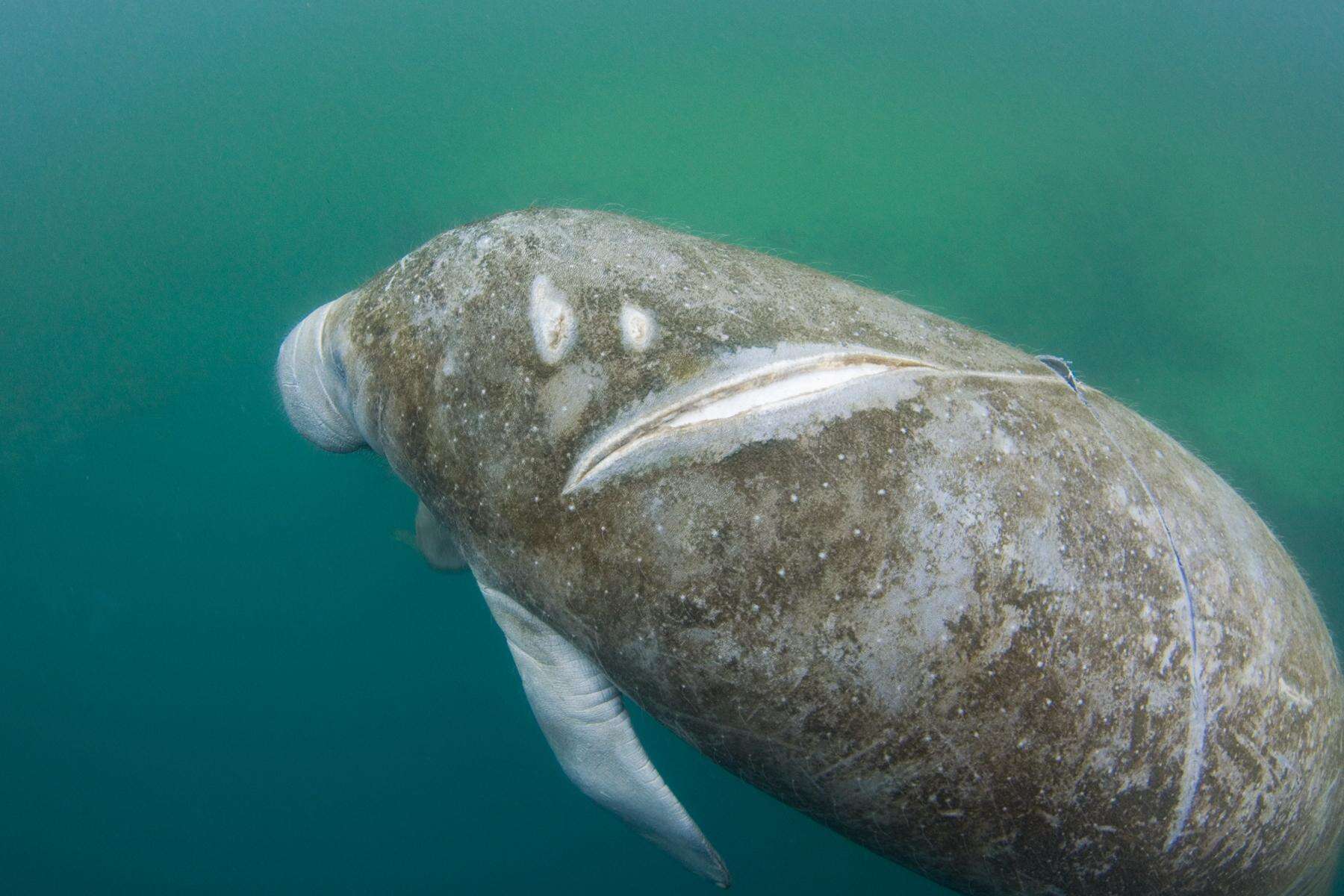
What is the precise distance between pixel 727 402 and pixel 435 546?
221 centimetres

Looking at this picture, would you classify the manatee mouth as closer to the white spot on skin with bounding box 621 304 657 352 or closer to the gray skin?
the gray skin

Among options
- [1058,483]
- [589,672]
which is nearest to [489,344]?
[589,672]

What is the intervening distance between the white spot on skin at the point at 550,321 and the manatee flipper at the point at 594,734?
761 millimetres

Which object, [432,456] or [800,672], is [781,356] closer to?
[800,672]

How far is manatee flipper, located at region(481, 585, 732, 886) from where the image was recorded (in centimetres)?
218

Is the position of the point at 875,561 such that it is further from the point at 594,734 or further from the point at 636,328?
the point at 594,734

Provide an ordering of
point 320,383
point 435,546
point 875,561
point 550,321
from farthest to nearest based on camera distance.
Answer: point 435,546, point 320,383, point 550,321, point 875,561

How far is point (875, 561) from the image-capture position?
1.68 m

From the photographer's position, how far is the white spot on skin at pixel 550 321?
Answer: 1.93 meters

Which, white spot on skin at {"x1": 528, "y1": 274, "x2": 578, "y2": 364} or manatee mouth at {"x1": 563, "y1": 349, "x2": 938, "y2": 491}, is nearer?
manatee mouth at {"x1": 563, "y1": 349, "x2": 938, "y2": 491}

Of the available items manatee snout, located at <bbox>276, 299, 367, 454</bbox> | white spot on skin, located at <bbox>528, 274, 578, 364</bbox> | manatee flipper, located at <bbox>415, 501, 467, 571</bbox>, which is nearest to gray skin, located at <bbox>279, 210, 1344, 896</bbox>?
white spot on skin, located at <bbox>528, 274, 578, 364</bbox>

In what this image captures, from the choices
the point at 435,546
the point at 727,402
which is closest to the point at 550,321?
the point at 727,402

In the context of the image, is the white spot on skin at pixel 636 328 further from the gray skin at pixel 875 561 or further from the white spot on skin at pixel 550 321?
the white spot on skin at pixel 550 321

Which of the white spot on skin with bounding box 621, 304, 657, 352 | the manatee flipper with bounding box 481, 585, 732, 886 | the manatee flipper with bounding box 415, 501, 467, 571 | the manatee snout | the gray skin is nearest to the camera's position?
the gray skin
